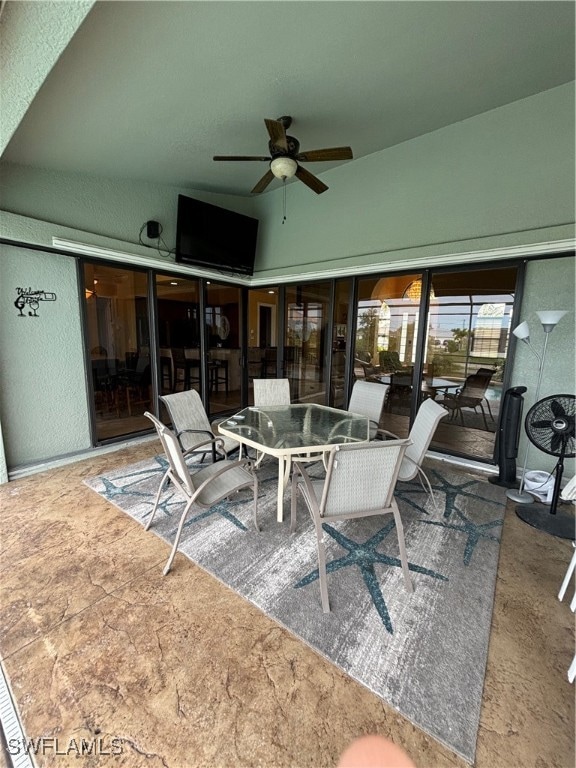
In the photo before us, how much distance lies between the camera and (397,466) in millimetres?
1887

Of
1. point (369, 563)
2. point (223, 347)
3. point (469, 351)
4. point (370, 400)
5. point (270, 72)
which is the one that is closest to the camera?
point (369, 563)

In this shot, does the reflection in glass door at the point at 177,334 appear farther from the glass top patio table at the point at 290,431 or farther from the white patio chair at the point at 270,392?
the glass top patio table at the point at 290,431

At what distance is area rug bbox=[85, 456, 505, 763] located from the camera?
4.65 feet

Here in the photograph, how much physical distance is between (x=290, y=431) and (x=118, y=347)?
299 centimetres

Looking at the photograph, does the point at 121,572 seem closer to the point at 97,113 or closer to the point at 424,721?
the point at 424,721

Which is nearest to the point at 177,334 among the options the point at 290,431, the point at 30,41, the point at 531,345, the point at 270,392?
the point at 270,392

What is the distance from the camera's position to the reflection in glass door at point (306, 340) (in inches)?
203

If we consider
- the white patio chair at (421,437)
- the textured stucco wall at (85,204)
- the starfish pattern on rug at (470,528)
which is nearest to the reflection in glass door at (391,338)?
the white patio chair at (421,437)

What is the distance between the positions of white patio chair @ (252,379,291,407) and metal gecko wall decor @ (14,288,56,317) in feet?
8.08

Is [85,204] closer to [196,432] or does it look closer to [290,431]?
[196,432]

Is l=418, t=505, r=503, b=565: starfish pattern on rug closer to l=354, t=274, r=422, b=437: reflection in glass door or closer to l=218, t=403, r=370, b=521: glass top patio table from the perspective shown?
l=218, t=403, r=370, b=521: glass top patio table

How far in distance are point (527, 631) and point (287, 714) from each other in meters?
1.32

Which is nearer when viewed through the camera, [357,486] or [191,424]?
[357,486]

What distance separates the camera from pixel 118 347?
14.4 ft
